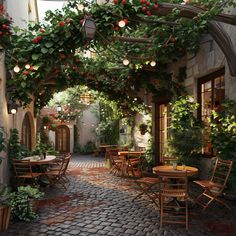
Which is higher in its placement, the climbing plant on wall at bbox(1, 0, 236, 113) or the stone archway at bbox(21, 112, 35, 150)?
the climbing plant on wall at bbox(1, 0, 236, 113)

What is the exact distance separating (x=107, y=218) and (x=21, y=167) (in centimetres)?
305

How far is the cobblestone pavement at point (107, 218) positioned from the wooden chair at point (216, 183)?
0.24 metres

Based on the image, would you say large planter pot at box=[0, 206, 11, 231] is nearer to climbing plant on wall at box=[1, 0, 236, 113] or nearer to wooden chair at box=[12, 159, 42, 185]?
climbing plant on wall at box=[1, 0, 236, 113]

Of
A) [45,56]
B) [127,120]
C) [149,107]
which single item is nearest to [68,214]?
[45,56]

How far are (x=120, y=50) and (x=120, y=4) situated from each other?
291 centimetres

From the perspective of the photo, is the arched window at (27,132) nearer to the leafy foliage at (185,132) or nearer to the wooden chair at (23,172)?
the wooden chair at (23,172)

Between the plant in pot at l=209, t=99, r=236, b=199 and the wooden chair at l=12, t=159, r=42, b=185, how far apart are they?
3.95 m

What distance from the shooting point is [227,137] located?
5.68m

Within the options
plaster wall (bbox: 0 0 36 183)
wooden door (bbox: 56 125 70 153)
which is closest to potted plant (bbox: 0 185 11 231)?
plaster wall (bbox: 0 0 36 183)

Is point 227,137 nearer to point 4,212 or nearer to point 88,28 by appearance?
point 88,28

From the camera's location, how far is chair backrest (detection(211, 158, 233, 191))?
210 inches

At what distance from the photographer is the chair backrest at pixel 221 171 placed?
5332mm

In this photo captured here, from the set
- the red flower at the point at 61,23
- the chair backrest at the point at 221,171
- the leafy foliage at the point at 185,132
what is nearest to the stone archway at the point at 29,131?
the leafy foliage at the point at 185,132

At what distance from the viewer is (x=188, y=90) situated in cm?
808
